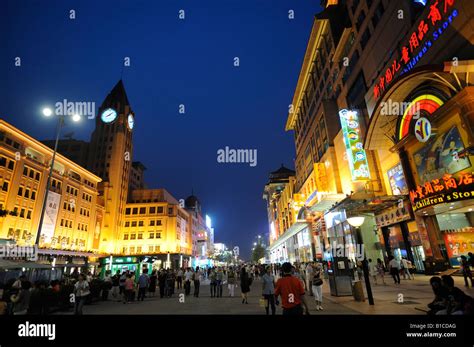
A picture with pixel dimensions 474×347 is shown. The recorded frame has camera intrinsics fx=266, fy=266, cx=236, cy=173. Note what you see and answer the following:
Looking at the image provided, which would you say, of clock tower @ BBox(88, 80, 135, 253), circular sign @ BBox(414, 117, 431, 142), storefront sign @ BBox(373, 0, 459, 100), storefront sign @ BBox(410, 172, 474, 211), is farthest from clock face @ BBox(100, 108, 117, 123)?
storefront sign @ BBox(410, 172, 474, 211)

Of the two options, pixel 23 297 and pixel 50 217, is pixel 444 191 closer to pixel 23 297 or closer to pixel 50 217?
pixel 23 297

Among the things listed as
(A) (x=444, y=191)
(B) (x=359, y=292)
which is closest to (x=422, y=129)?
(A) (x=444, y=191)

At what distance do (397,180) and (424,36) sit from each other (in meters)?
11.0

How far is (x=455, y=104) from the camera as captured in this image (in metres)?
14.6

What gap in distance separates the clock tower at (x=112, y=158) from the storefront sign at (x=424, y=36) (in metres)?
66.7

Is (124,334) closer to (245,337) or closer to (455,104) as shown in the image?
(245,337)

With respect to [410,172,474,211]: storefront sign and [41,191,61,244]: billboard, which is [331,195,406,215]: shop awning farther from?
[41,191,61,244]: billboard

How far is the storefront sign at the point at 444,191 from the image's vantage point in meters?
14.5

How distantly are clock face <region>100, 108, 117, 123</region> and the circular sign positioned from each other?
78.2 metres

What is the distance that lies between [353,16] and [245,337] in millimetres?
37255

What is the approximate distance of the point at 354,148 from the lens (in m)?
25.9

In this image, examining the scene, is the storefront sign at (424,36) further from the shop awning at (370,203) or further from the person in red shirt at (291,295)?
the person in red shirt at (291,295)

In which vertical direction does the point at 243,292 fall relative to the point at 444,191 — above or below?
below

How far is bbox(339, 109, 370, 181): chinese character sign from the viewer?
25.0m
